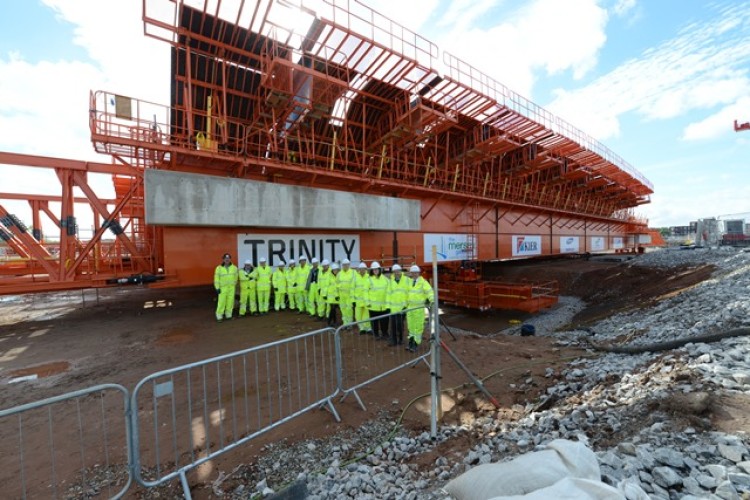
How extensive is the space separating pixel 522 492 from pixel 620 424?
1.76m

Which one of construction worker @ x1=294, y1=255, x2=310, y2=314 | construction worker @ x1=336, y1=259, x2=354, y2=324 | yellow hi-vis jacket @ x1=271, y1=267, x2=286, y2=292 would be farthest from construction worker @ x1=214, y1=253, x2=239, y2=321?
construction worker @ x1=336, y1=259, x2=354, y2=324

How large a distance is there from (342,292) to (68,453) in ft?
16.1

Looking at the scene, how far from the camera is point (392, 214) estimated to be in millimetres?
10984

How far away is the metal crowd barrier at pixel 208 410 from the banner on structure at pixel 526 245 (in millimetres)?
15231

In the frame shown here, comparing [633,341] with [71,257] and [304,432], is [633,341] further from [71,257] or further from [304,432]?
[71,257]

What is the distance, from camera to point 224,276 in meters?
7.85

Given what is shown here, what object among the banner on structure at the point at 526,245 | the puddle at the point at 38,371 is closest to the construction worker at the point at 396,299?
the puddle at the point at 38,371

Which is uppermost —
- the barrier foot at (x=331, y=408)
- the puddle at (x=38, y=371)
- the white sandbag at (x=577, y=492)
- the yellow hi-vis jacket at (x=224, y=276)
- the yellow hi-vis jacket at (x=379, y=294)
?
the yellow hi-vis jacket at (x=224, y=276)

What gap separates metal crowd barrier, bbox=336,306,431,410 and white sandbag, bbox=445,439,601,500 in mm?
2462

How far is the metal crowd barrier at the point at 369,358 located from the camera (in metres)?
4.94

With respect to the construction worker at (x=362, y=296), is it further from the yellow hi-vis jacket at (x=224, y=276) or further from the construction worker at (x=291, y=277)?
the yellow hi-vis jacket at (x=224, y=276)

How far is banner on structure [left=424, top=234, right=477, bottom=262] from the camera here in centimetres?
1298

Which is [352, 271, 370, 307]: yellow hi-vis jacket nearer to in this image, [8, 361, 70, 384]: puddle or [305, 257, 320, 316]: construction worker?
[305, 257, 320, 316]: construction worker

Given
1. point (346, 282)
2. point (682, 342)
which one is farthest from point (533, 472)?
point (346, 282)
